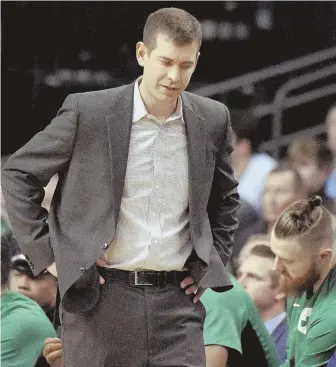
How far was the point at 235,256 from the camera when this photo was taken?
14.0 feet

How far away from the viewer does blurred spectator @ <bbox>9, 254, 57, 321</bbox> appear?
4.06m

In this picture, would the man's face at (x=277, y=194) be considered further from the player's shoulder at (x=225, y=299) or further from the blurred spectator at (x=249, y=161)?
the player's shoulder at (x=225, y=299)

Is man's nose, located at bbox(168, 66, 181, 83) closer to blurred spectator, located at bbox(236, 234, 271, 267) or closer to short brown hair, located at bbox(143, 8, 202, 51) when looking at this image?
short brown hair, located at bbox(143, 8, 202, 51)

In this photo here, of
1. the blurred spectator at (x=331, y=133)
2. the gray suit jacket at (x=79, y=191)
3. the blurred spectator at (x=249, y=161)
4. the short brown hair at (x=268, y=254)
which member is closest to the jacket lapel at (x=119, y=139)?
the gray suit jacket at (x=79, y=191)

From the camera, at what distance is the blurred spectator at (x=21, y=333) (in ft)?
11.8

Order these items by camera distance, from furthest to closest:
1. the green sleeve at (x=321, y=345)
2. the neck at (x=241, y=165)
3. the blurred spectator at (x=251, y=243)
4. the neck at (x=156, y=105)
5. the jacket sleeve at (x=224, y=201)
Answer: the neck at (x=241, y=165) < the blurred spectator at (x=251, y=243) < the green sleeve at (x=321, y=345) < the jacket sleeve at (x=224, y=201) < the neck at (x=156, y=105)

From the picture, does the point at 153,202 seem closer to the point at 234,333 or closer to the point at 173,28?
the point at 173,28

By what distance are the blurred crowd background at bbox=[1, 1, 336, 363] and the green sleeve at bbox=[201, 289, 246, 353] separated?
77 cm

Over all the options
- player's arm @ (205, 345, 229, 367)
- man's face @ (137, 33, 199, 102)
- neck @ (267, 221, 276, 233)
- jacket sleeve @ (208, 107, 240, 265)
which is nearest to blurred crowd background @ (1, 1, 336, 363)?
neck @ (267, 221, 276, 233)

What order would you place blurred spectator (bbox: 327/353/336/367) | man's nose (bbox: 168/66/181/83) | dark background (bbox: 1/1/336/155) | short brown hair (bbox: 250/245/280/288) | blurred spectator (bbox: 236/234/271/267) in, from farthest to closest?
1. dark background (bbox: 1/1/336/155)
2. blurred spectator (bbox: 236/234/271/267)
3. short brown hair (bbox: 250/245/280/288)
4. blurred spectator (bbox: 327/353/336/367)
5. man's nose (bbox: 168/66/181/83)

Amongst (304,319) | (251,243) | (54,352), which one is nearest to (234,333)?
(304,319)

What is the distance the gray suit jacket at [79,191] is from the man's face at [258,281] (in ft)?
5.15

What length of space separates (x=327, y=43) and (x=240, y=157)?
24.0 inches

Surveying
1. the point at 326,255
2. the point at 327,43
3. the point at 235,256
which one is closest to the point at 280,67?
the point at 327,43
